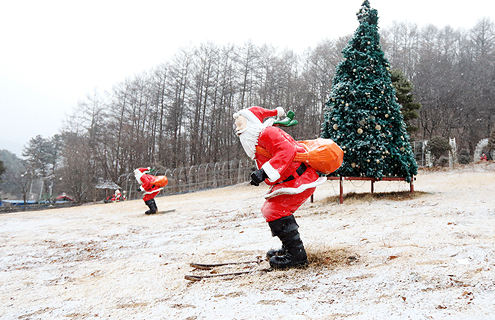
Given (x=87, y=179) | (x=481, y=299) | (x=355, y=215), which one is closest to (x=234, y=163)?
(x=87, y=179)

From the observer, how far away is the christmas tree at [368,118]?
738 cm

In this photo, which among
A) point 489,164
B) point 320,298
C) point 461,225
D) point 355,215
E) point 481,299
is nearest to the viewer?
point 481,299

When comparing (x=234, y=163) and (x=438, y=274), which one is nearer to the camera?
(x=438, y=274)

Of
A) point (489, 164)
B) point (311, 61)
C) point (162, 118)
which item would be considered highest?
point (311, 61)

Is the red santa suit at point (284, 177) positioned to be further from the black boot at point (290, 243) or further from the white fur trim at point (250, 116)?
the white fur trim at point (250, 116)

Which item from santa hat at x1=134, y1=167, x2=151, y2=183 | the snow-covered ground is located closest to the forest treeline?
santa hat at x1=134, y1=167, x2=151, y2=183

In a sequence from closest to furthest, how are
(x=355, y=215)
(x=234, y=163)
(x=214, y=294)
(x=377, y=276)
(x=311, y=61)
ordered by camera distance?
(x=377, y=276) → (x=214, y=294) → (x=355, y=215) → (x=234, y=163) → (x=311, y=61)

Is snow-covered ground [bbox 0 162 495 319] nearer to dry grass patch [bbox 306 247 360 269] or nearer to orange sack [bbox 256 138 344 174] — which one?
dry grass patch [bbox 306 247 360 269]

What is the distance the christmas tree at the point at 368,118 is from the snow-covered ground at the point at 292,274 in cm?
185

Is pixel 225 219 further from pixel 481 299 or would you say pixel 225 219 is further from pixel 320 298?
pixel 481 299

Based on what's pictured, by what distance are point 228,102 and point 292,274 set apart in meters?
26.1

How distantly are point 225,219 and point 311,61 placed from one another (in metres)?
22.8

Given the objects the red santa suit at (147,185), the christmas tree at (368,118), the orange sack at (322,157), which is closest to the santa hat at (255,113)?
the orange sack at (322,157)

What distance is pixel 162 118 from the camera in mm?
30109
